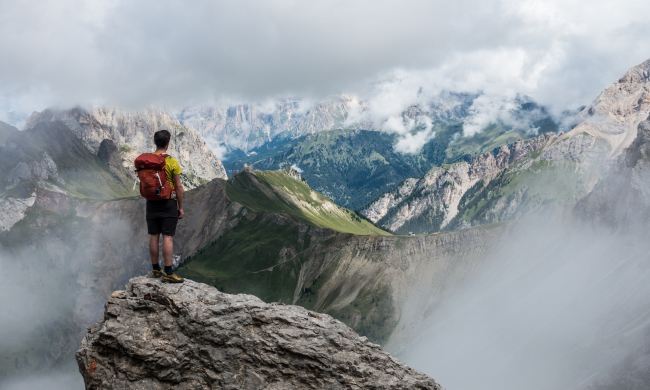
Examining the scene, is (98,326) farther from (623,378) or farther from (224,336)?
(623,378)

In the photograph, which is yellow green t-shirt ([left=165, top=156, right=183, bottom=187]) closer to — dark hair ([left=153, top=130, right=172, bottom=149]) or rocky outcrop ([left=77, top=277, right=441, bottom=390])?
dark hair ([left=153, top=130, right=172, bottom=149])

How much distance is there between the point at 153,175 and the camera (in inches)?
882

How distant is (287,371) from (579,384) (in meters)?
122

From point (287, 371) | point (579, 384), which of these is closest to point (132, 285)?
point (287, 371)

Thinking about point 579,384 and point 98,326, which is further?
point 579,384

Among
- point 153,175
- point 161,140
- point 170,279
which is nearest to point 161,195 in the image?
point 153,175

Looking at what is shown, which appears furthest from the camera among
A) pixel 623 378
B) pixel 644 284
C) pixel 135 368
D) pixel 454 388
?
pixel 454 388

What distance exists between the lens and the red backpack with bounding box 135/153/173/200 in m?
22.3

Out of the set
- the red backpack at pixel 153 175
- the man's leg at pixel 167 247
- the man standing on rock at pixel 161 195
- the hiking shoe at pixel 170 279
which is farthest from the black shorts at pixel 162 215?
the hiking shoe at pixel 170 279

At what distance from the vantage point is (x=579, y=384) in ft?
416

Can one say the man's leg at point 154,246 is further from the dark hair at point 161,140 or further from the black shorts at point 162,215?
the dark hair at point 161,140

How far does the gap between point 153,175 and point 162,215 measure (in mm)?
1640

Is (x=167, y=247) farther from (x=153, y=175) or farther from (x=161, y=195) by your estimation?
(x=153, y=175)

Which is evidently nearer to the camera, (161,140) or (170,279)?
(170,279)
